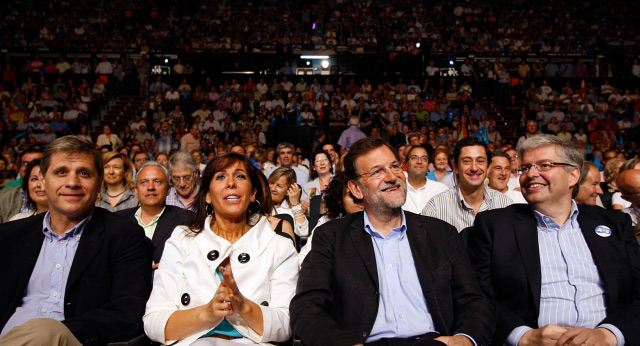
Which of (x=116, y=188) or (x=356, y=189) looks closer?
(x=356, y=189)

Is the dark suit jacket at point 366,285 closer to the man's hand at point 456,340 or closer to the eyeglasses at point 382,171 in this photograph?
the man's hand at point 456,340

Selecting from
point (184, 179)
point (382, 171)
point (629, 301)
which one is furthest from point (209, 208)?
point (629, 301)

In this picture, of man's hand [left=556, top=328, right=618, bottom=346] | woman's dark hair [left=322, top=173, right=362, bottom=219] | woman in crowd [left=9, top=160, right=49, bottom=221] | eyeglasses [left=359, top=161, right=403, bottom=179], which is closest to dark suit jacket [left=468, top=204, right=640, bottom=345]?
man's hand [left=556, top=328, right=618, bottom=346]

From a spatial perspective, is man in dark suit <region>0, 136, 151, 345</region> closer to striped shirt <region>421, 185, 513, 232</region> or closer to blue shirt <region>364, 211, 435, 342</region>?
blue shirt <region>364, 211, 435, 342</region>

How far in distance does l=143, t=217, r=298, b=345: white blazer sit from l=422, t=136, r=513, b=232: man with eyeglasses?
155cm

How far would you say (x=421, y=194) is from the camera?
14.9 feet

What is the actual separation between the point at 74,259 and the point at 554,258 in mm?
2232

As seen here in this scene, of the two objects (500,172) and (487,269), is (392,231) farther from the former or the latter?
(500,172)

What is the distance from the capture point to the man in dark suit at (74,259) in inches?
88.3

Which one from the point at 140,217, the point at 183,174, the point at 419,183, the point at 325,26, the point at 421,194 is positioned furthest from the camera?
the point at 325,26

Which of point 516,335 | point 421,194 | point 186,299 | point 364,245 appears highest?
point 421,194

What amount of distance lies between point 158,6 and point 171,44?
152 inches

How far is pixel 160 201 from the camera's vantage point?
3.46 m

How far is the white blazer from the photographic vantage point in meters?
2.20
